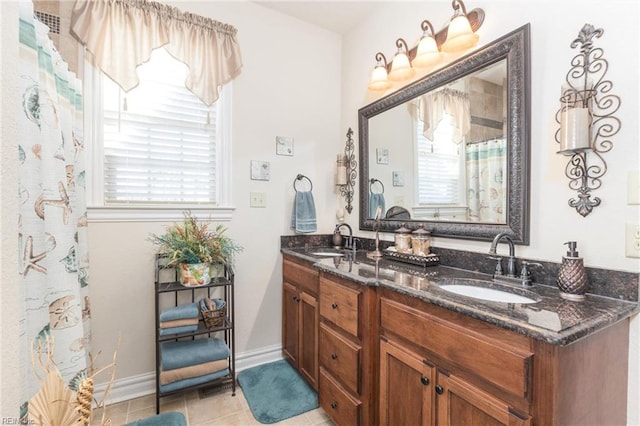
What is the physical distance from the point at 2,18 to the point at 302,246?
203cm

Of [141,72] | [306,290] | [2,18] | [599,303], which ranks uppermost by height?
[141,72]

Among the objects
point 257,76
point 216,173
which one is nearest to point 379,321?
point 216,173

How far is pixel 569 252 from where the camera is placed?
1110 millimetres

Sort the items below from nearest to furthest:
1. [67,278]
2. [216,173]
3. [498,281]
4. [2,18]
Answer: [2,18], [67,278], [498,281], [216,173]

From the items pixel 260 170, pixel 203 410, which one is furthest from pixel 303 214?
pixel 203 410

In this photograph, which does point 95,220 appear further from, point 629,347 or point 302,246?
point 629,347

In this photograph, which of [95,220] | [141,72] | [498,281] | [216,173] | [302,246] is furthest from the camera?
[302,246]

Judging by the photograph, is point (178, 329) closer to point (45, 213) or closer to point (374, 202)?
point (45, 213)

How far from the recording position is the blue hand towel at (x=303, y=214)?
239 cm

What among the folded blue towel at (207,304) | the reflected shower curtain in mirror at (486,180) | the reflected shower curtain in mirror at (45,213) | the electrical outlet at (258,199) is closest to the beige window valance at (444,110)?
the reflected shower curtain in mirror at (486,180)

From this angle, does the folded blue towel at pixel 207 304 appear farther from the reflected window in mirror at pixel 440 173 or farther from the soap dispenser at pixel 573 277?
the soap dispenser at pixel 573 277

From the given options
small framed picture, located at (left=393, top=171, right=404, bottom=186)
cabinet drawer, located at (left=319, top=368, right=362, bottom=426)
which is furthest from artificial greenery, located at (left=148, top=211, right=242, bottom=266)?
small framed picture, located at (left=393, top=171, right=404, bottom=186)

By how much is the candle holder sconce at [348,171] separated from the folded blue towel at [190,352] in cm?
143

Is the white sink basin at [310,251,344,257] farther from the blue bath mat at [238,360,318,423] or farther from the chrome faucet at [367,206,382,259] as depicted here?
the blue bath mat at [238,360,318,423]
